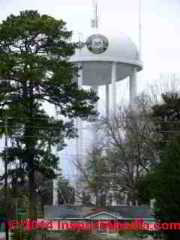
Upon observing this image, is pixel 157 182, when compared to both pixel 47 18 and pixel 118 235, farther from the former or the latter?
pixel 47 18

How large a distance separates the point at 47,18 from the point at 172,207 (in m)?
21.6

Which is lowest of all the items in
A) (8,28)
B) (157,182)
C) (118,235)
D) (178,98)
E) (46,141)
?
(118,235)

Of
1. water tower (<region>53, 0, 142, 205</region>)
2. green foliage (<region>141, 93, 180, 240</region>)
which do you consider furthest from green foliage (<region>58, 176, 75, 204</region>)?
green foliage (<region>141, 93, 180, 240</region>)

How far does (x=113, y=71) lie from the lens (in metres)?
66.8

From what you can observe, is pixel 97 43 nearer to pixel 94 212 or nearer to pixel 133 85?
pixel 133 85

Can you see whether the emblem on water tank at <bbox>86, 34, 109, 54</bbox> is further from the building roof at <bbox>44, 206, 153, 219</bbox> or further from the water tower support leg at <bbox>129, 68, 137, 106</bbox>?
the building roof at <bbox>44, 206, 153, 219</bbox>

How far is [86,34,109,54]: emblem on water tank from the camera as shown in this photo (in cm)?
6688

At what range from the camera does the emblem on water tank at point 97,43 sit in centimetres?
6688

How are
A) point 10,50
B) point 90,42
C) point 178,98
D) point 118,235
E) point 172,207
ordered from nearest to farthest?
1. point 172,207
2. point 118,235
3. point 10,50
4. point 178,98
5. point 90,42

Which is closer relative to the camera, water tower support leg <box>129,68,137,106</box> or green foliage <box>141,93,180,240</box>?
green foliage <box>141,93,180,240</box>

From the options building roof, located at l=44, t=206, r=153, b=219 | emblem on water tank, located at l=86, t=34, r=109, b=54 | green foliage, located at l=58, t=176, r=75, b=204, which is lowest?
building roof, located at l=44, t=206, r=153, b=219

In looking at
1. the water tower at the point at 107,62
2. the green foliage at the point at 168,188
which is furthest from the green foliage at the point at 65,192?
the green foliage at the point at 168,188

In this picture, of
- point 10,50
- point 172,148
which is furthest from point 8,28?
point 172,148

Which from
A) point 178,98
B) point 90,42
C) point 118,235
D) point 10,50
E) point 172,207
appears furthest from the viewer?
point 90,42
